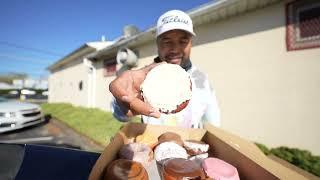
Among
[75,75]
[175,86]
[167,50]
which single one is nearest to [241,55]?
[167,50]

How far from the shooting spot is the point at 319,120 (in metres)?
4.43

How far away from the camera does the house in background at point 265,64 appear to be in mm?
4605

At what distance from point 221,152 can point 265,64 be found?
438 centimetres

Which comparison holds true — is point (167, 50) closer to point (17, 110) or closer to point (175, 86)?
point (175, 86)

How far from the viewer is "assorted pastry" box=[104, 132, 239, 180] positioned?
1029 millimetres

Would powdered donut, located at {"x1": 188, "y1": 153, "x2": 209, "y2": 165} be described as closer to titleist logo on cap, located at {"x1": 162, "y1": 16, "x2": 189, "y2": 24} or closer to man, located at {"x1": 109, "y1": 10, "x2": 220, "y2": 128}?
man, located at {"x1": 109, "y1": 10, "x2": 220, "y2": 128}

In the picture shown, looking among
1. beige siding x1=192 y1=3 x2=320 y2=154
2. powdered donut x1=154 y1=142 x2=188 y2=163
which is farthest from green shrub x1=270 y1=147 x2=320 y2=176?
powdered donut x1=154 y1=142 x2=188 y2=163

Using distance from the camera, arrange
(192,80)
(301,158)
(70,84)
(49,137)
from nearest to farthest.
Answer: (192,80) < (301,158) < (49,137) < (70,84)

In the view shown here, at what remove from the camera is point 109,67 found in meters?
13.4

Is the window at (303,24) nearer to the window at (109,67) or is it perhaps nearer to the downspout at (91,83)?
the window at (109,67)

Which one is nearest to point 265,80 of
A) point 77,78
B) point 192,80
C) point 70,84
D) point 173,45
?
point 192,80

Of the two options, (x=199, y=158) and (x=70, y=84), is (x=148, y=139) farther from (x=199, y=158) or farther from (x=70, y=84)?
(x=70, y=84)

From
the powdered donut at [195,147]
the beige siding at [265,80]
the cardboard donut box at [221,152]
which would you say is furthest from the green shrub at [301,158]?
the powdered donut at [195,147]

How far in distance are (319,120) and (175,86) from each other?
161 inches
